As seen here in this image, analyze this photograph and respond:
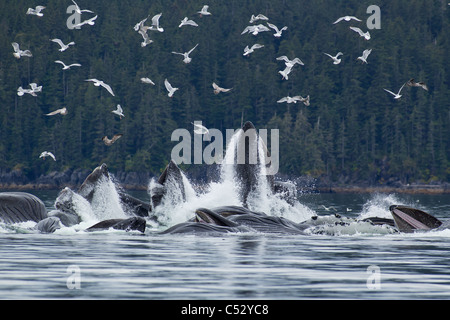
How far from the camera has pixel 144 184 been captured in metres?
163

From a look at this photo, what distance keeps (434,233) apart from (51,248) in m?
12.1

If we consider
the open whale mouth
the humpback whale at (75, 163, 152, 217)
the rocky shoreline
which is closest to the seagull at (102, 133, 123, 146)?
the humpback whale at (75, 163, 152, 217)

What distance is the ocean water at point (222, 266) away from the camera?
55.5ft

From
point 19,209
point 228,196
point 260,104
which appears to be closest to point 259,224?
point 228,196

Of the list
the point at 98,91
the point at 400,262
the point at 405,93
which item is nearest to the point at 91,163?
the point at 98,91

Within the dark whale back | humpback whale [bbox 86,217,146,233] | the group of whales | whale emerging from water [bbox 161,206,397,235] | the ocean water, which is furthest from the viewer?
the dark whale back

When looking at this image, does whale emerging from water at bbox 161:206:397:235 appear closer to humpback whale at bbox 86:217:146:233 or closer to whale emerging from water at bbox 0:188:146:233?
humpback whale at bbox 86:217:146:233

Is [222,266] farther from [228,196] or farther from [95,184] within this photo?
[95,184]

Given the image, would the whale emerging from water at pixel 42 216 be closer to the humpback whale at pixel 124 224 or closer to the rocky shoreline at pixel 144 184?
the humpback whale at pixel 124 224

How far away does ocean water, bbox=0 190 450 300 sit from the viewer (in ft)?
55.5

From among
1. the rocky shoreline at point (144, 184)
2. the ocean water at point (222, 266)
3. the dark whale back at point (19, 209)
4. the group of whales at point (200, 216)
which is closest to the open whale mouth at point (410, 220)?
the group of whales at point (200, 216)

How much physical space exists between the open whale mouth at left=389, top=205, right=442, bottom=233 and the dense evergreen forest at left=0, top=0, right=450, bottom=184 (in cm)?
13238

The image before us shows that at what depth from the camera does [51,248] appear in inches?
967

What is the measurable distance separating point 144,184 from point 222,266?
143 m
